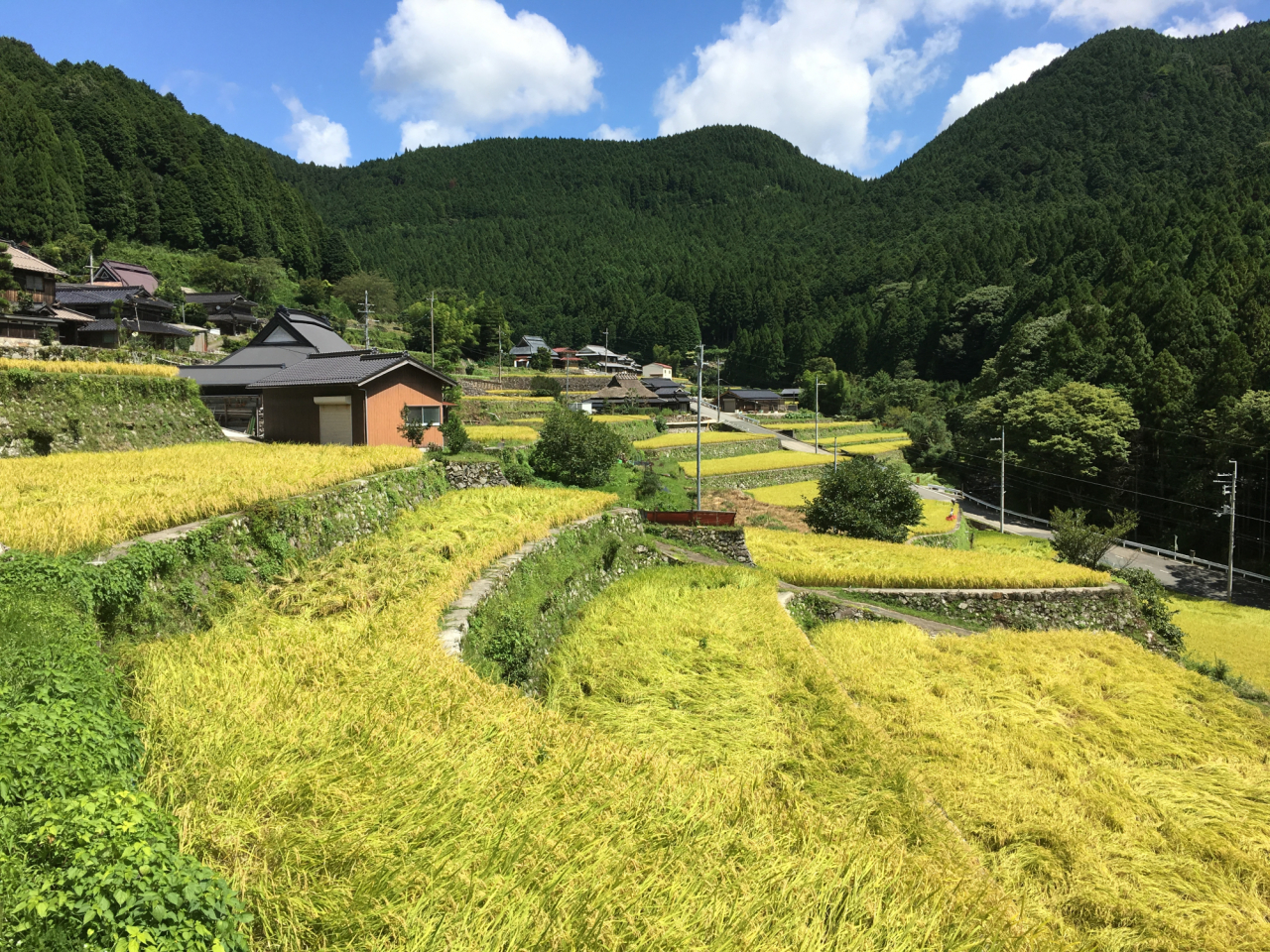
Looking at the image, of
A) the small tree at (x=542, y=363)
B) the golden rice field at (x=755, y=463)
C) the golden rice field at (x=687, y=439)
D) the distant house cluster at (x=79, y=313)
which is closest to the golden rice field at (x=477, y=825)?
the golden rice field at (x=755, y=463)

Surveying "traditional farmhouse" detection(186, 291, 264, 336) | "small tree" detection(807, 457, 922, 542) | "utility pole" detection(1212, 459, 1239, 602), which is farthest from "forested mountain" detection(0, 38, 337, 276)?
"utility pole" detection(1212, 459, 1239, 602)

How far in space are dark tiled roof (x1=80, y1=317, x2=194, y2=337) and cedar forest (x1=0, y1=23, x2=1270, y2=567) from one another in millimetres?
28957

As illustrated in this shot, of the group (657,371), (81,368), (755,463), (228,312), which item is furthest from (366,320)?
(657,371)

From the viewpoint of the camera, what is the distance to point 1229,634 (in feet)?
65.3

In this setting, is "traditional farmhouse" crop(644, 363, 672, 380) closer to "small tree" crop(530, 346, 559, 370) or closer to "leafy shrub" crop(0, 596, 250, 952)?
"small tree" crop(530, 346, 559, 370)

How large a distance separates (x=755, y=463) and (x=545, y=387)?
2319 centimetres

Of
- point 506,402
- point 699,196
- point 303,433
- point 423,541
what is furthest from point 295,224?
point 699,196

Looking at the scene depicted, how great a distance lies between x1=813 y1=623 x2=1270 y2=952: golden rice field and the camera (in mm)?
5727

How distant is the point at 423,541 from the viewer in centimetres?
1112

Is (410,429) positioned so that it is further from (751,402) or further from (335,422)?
(751,402)

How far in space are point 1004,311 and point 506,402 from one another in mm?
64461

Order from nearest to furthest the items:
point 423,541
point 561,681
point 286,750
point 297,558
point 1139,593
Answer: point 286,750, point 561,681, point 297,558, point 423,541, point 1139,593

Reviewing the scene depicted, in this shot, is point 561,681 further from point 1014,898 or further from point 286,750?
point 1014,898

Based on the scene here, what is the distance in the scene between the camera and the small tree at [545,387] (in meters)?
51.8
